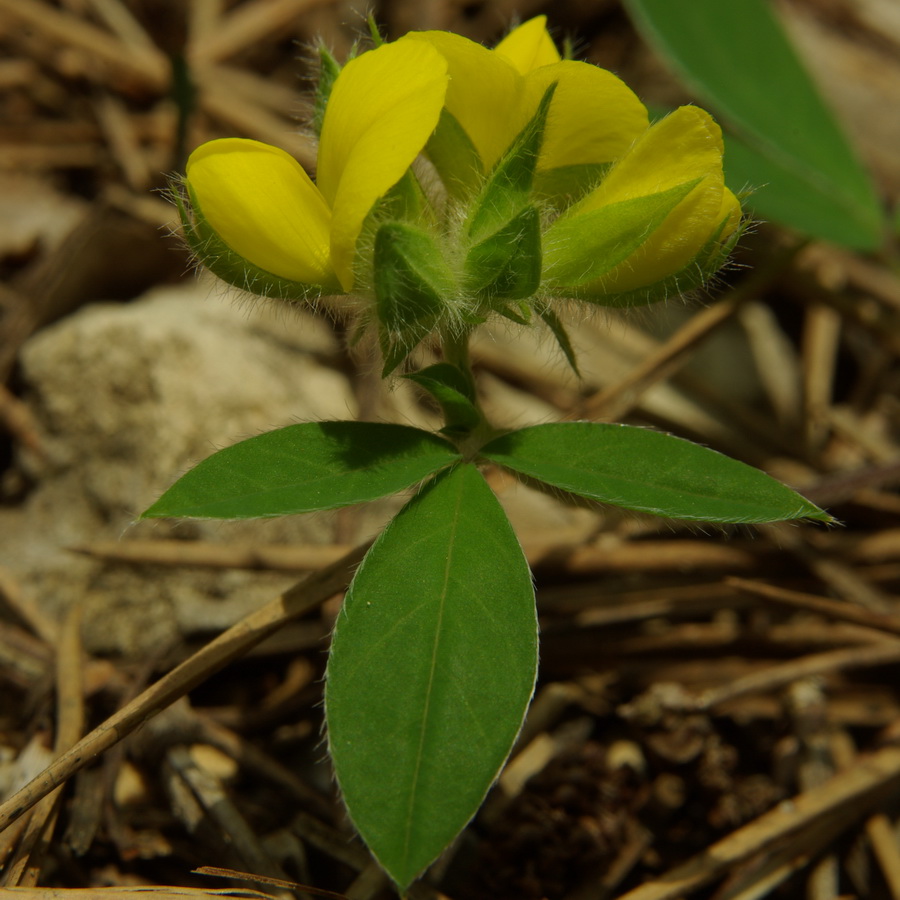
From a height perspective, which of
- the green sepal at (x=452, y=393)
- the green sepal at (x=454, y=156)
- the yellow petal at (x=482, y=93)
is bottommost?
the green sepal at (x=452, y=393)

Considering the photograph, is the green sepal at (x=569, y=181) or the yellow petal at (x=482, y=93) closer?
the yellow petal at (x=482, y=93)

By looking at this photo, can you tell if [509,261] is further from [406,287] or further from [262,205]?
[262,205]

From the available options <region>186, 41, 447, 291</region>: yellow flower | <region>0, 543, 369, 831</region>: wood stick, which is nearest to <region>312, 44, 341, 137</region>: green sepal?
<region>186, 41, 447, 291</region>: yellow flower

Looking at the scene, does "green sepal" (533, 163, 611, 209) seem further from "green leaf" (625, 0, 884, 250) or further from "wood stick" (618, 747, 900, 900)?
"wood stick" (618, 747, 900, 900)

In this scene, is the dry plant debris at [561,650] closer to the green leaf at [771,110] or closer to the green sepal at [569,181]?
the green leaf at [771,110]

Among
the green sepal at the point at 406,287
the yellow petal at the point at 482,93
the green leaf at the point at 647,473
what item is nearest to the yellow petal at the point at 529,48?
the yellow petal at the point at 482,93

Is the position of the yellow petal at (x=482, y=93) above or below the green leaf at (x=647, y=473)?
above
